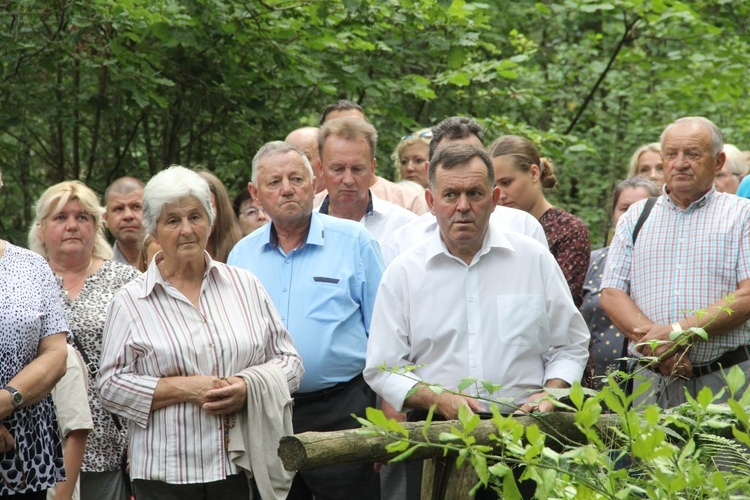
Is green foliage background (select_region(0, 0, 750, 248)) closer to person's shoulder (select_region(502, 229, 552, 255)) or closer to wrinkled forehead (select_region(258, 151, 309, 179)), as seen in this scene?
wrinkled forehead (select_region(258, 151, 309, 179))

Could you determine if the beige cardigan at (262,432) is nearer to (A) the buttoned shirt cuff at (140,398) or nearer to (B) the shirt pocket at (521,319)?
(A) the buttoned shirt cuff at (140,398)

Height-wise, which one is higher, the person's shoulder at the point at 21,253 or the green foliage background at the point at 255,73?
the green foliage background at the point at 255,73

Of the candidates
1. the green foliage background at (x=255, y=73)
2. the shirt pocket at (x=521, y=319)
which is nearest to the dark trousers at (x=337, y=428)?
the shirt pocket at (x=521, y=319)

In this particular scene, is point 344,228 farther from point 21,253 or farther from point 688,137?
point 688,137

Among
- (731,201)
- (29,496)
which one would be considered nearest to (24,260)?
(29,496)

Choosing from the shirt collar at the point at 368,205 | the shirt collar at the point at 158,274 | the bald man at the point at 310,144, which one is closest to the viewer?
the shirt collar at the point at 158,274

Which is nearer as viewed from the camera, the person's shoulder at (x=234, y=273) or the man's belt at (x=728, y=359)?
the person's shoulder at (x=234, y=273)

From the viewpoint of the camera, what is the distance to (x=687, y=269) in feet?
17.4

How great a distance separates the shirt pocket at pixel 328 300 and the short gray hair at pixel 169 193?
0.69 metres

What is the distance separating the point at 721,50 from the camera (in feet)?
38.7

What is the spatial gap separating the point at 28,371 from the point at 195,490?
2.87 feet

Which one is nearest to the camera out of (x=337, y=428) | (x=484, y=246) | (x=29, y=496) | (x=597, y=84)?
(x=29, y=496)

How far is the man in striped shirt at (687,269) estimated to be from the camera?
17.1 feet

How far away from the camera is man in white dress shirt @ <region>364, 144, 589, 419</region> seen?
4.52 m
